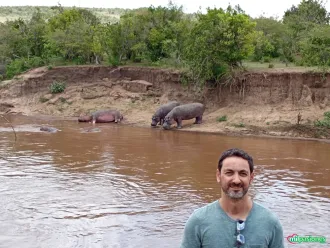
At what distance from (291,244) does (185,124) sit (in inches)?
608

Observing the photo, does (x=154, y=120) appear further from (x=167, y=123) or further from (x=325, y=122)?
(x=325, y=122)

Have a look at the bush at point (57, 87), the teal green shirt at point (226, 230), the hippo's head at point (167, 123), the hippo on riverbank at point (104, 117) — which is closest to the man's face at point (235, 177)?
the teal green shirt at point (226, 230)

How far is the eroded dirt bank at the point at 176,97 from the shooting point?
21125 millimetres

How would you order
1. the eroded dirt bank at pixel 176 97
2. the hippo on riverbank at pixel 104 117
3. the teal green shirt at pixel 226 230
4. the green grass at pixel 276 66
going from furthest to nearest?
the hippo on riverbank at pixel 104 117 → the green grass at pixel 276 66 → the eroded dirt bank at pixel 176 97 → the teal green shirt at pixel 226 230

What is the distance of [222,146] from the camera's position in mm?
17641

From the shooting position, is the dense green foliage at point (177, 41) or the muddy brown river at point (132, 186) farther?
the dense green foliage at point (177, 41)

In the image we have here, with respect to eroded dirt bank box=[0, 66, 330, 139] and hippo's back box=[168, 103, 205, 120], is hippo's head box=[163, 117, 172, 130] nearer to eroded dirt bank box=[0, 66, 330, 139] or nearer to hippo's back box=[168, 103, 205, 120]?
hippo's back box=[168, 103, 205, 120]

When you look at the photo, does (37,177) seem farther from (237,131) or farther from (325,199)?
(237,131)

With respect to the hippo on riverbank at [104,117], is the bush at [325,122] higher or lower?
higher

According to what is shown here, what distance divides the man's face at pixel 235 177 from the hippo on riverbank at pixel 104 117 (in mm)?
21875

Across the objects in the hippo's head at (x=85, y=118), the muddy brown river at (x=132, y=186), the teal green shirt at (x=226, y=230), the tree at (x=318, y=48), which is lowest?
the muddy brown river at (x=132, y=186)

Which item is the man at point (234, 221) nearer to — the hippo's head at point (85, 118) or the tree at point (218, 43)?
the tree at point (218, 43)

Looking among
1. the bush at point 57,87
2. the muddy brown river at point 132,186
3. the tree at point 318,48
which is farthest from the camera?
the bush at point 57,87

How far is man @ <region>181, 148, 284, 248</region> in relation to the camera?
121 inches
